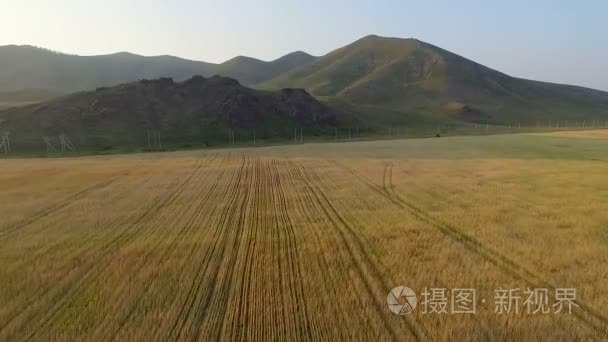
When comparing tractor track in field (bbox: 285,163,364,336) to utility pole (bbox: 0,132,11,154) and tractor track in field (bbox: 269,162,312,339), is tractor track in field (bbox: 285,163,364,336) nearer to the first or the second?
tractor track in field (bbox: 269,162,312,339)

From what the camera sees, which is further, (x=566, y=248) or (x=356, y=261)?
(x=566, y=248)

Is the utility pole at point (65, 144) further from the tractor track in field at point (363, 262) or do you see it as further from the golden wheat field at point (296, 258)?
the tractor track in field at point (363, 262)

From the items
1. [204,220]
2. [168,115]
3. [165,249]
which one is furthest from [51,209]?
[168,115]

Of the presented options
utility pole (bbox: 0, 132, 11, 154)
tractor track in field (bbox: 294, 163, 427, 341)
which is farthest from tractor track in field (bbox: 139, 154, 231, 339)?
utility pole (bbox: 0, 132, 11, 154)

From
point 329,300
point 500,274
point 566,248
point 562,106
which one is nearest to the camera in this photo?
point 329,300

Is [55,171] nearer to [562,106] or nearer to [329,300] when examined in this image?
[329,300]

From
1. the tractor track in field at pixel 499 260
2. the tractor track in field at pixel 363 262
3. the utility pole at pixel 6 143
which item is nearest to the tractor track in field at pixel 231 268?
the tractor track in field at pixel 363 262

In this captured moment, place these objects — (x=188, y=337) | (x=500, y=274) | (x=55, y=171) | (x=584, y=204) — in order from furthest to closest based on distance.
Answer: (x=55, y=171) → (x=584, y=204) → (x=500, y=274) → (x=188, y=337)

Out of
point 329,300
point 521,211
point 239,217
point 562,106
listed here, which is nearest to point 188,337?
point 329,300
